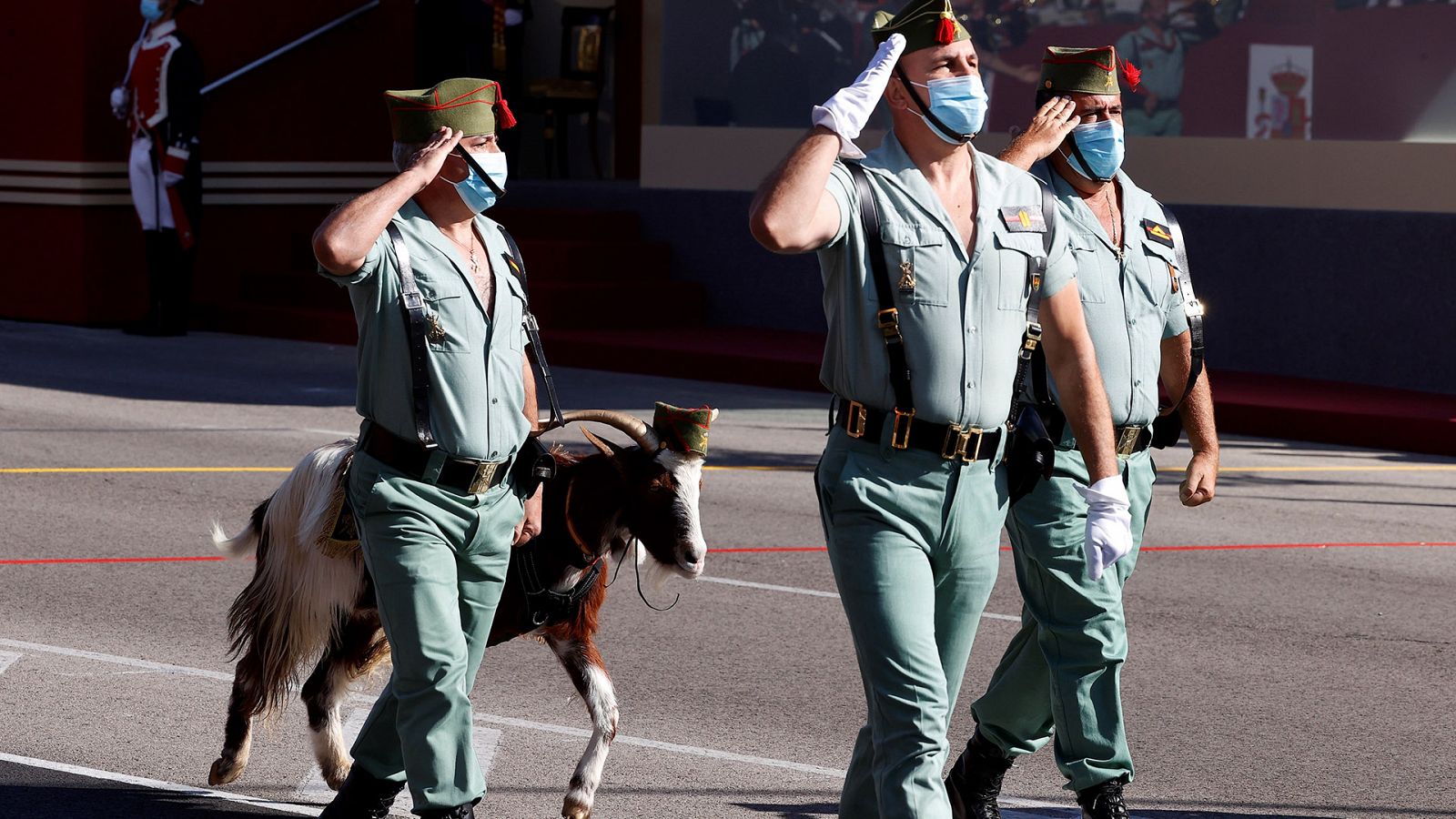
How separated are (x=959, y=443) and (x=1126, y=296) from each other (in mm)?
1291

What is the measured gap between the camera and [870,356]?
4.84 meters

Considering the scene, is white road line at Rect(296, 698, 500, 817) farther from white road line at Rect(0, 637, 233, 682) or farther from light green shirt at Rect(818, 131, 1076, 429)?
light green shirt at Rect(818, 131, 1076, 429)

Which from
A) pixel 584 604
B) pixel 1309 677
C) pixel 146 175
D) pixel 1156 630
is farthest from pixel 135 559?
pixel 146 175

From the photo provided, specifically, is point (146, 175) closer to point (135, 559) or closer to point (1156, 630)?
point (135, 559)

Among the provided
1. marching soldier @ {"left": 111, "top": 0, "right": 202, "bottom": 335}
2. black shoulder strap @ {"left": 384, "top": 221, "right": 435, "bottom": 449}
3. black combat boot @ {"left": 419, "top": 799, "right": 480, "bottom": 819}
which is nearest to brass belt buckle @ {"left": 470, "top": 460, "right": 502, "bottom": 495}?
black shoulder strap @ {"left": 384, "top": 221, "right": 435, "bottom": 449}

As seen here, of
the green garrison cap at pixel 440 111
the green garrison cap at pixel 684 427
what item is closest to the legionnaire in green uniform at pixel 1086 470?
the green garrison cap at pixel 684 427

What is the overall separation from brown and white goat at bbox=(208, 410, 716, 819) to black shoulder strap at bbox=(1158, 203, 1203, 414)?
1.56m

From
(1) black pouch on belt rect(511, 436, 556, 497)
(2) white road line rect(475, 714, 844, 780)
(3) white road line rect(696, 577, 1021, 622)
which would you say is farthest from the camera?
(3) white road line rect(696, 577, 1021, 622)

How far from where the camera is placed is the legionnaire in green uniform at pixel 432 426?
5133 millimetres

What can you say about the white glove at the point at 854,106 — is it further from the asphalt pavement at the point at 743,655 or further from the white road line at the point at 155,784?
the white road line at the point at 155,784

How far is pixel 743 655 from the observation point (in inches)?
318

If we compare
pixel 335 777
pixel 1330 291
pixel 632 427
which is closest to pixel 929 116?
pixel 632 427

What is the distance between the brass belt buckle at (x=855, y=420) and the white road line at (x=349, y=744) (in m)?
1.78

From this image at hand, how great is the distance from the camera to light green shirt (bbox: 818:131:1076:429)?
4.82 m
